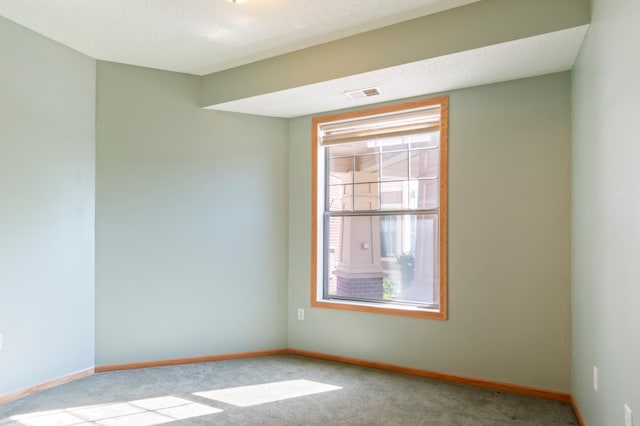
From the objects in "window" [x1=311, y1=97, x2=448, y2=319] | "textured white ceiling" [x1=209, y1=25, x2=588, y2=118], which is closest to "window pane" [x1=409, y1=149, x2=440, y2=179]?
"window" [x1=311, y1=97, x2=448, y2=319]

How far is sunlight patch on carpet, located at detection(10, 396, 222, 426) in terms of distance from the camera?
2656 mm

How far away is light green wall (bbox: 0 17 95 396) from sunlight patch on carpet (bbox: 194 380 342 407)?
3.89 feet

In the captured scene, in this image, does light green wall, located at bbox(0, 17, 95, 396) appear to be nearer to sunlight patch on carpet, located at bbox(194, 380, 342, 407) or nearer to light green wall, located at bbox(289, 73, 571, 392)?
sunlight patch on carpet, located at bbox(194, 380, 342, 407)

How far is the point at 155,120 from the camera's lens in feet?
12.6

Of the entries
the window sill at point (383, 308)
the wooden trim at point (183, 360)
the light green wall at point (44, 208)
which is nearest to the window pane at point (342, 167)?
the window sill at point (383, 308)

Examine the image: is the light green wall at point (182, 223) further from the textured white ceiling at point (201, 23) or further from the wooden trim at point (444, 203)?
the wooden trim at point (444, 203)

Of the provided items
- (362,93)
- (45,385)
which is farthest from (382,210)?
(45,385)

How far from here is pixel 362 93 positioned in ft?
11.7

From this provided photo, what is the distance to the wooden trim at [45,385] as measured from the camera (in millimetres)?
2939

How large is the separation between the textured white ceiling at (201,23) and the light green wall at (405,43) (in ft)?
0.22

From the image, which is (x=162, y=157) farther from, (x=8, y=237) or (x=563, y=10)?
(x=563, y=10)

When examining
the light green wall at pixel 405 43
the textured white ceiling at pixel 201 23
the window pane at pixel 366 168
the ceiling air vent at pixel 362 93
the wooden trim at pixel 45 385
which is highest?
the textured white ceiling at pixel 201 23

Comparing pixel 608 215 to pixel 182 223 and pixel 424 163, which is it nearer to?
pixel 424 163

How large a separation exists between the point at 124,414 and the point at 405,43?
3046 mm
